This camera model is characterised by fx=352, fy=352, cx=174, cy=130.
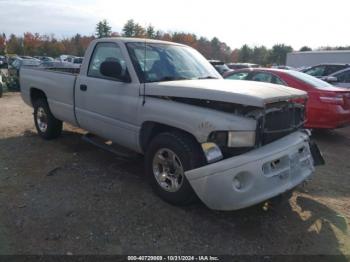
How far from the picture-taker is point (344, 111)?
7426mm

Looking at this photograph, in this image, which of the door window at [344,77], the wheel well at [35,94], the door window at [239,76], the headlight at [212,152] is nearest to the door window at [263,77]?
the door window at [239,76]

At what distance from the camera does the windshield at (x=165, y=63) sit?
4.55 m

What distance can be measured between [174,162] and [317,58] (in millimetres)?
31976

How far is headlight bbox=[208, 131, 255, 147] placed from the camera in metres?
3.48

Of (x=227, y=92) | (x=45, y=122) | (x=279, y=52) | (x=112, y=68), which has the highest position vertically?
(x=279, y=52)

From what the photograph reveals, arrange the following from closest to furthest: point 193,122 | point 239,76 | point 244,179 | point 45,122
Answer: point 244,179
point 193,122
point 45,122
point 239,76

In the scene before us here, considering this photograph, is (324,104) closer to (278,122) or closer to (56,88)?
(278,122)

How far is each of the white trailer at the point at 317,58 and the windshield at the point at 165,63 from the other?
2543 cm

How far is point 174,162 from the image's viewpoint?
3990 mm

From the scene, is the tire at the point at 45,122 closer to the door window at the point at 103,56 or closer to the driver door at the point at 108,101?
the driver door at the point at 108,101

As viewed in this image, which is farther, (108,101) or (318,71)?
(318,71)

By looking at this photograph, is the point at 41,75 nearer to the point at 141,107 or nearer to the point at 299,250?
the point at 141,107

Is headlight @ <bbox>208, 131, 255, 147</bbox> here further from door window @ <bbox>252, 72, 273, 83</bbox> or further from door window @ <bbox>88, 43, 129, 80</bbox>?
door window @ <bbox>252, 72, 273, 83</bbox>

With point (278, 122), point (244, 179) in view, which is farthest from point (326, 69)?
point (244, 179)
